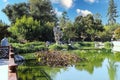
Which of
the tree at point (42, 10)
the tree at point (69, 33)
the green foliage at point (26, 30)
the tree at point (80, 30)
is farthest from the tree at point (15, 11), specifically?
the tree at point (80, 30)

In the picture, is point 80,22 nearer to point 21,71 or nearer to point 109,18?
point 109,18

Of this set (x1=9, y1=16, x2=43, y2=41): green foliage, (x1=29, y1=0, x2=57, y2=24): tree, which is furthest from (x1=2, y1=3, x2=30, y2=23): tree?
(x1=9, y1=16, x2=43, y2=41): green foliage

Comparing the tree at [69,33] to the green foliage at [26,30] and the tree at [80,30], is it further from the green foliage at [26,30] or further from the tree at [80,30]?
the green foliage at [26,30]

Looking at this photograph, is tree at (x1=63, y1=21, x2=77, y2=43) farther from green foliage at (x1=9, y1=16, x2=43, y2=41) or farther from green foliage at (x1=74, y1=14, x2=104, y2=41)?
green foliage at (x1=9, y1=16, x2=43, y2=41)

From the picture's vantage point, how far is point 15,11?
48312 mm

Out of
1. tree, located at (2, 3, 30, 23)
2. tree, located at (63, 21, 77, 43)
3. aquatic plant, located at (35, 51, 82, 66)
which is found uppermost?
tree, located at (2, 3, 30, 23)

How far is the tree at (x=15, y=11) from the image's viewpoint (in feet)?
159

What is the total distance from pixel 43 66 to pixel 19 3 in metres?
32.1

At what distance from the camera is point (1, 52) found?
1447cm

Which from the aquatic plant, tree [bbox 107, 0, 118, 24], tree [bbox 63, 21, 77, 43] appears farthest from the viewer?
tree [bbox 107, 0, 118, 24]

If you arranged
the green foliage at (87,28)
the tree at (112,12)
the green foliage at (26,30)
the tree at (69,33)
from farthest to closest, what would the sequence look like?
1. the tree at (112,12)
2. the green foliage at (87,28)
3. the tree at (69,33)
4. the green foliage at (26,30)

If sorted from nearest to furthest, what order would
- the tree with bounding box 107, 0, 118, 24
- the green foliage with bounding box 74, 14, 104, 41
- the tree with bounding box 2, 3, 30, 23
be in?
the tree with bounding box 2, 3, 30, 23, the green foliage with bounding box 74, 14, 104, 41, the tree with bounding box 107, 0, 118, 24

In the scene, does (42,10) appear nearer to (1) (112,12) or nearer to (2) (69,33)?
(2) (69,33)

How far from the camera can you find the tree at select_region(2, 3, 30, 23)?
48406mm
